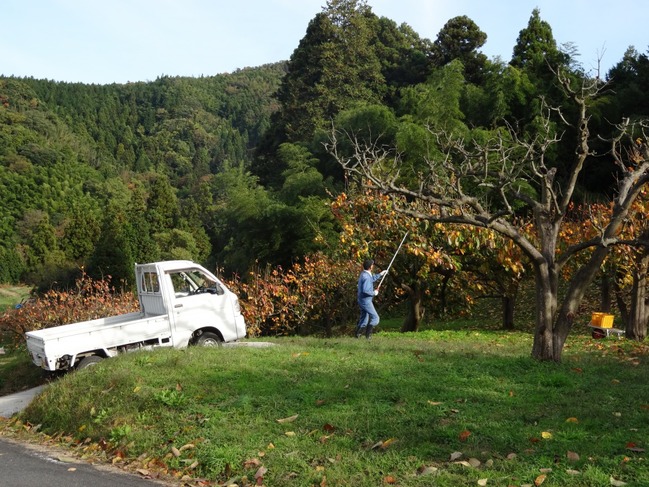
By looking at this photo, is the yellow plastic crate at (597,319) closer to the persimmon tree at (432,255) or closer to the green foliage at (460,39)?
the persimmon tree at (432,255)

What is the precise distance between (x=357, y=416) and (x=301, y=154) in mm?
30360

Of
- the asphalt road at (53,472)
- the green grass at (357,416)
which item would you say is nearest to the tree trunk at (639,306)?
the green grass at (357,416)

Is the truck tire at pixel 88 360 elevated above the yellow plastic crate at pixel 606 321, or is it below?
above

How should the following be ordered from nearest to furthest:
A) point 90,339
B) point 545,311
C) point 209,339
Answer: point 545,311
point 90,339
point 209,339

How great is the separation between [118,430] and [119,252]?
120 ft

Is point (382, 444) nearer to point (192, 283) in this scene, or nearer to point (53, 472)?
point (53, 472)

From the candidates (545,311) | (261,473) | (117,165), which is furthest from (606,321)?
(117,165)

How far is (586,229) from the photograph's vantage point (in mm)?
16375

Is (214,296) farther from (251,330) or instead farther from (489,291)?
(489,291)

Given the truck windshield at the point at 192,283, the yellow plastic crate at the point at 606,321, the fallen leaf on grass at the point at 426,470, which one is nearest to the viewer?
the fallen leaf on grass at the point at 426,470

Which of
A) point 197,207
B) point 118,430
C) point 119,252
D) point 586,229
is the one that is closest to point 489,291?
point 586,229

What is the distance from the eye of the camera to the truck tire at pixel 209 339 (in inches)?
492

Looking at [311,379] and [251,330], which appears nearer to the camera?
[311,379]

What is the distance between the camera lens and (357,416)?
23.2 ft
